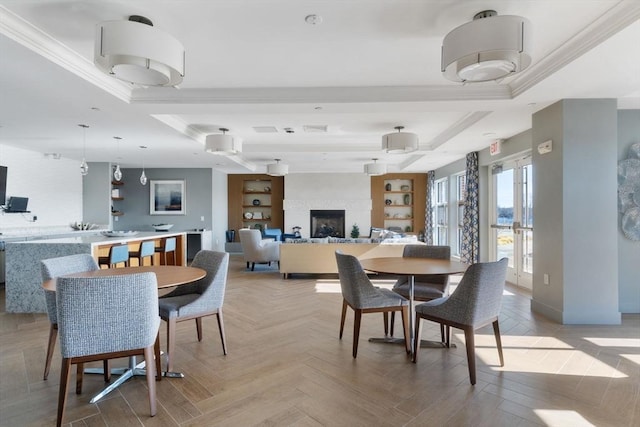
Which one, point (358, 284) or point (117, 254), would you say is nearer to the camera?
point (358, 284)

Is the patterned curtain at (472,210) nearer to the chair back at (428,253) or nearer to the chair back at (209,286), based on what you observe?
the chair back at (428,253)

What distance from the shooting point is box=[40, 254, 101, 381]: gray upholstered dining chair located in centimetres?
239

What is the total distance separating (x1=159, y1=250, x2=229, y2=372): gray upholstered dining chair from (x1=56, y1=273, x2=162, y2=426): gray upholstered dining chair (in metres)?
0.56

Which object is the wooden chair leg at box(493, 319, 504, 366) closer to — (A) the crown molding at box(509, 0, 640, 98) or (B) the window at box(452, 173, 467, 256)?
(A) the crown molding at box(509, 0, 640, 98)

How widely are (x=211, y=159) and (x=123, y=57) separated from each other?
5498 millimetres

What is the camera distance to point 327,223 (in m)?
10.5

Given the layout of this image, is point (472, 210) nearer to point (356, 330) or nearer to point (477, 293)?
point (477, 293)

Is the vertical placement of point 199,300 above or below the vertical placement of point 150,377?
above

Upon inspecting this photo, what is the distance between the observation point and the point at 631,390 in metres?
2.30

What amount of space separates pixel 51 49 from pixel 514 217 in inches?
248

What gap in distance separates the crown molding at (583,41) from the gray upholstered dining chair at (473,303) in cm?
174

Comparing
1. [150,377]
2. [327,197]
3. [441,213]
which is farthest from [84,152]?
[441,213]

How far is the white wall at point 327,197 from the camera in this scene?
1029 cm

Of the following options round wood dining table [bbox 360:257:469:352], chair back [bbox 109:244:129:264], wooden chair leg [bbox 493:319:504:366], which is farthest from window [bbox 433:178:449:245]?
chair back [bbox 109:244:129:264]
